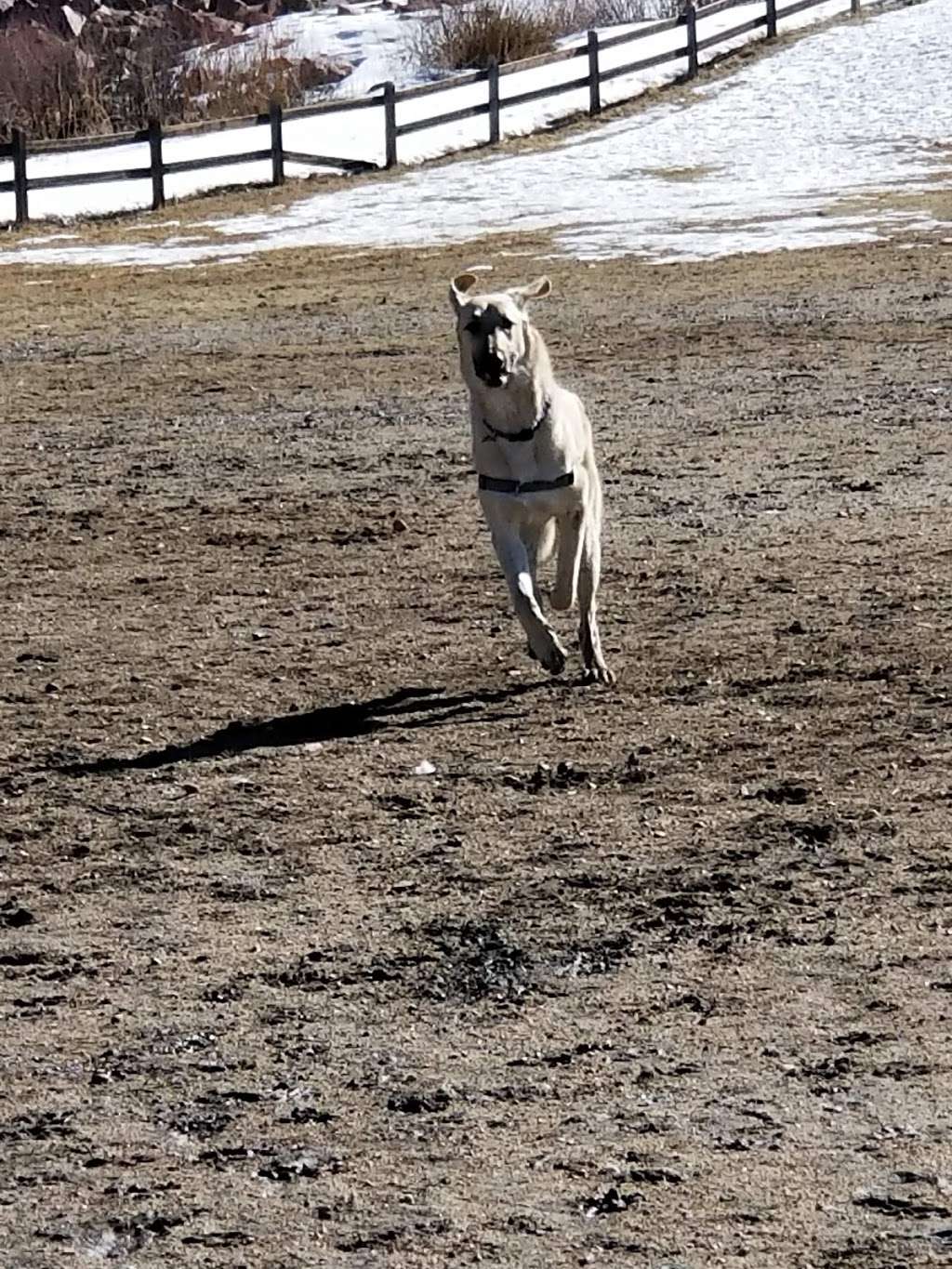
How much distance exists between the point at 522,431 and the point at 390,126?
2688 centimetres

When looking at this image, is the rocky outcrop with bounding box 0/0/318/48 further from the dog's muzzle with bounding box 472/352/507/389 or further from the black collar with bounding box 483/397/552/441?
the dog's muzzle with bounding box 472/352/507/389

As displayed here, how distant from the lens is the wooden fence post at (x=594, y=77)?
126ft

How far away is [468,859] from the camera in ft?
22.4

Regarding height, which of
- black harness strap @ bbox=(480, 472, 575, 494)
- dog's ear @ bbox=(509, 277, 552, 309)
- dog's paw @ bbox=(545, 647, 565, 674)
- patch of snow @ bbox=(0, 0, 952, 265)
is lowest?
patch of snow @ bbox=(0, 0, 952, 265)

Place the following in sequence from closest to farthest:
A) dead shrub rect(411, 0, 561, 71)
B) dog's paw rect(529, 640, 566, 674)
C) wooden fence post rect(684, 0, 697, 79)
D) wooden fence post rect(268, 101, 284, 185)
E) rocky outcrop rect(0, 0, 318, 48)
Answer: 1. dog's paw rect(529, 640, 566, 674)
2. wooden fence post rect(268, 101, 284, 185)
3. wooden fence post rect(684, 0, 697, 79)
4. dead shrub rect(411, 0, 561, 71)
5. rocky outcrop rect(0, 0, 318, 48)

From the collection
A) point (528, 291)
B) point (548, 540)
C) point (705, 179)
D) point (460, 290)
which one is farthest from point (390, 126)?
point (548, 540)

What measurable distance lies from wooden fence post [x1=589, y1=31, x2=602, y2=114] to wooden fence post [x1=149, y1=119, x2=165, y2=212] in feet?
28.9

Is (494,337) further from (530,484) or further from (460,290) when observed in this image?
(460,290)

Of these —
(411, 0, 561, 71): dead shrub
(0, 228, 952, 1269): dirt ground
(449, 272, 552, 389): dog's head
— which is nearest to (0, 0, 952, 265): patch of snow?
(411, 0, 561, 71): dead shrub

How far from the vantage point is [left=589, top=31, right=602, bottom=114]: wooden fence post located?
38.3 m

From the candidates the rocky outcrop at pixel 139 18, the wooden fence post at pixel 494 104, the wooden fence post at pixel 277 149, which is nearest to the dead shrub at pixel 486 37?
the rocky outcrop at pixel 139 18

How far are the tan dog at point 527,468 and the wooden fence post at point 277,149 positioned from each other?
24.8 meters

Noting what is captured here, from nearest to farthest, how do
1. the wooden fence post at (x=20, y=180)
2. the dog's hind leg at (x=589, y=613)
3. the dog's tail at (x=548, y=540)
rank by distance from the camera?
the dog's hind leg at (x=589, y=613) < the dog's tail at (x=548, y=540) < the wooden fence post at (x=20, y=180)

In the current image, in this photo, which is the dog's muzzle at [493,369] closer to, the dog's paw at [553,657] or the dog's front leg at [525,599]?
the dog's front leg at [525,599]
